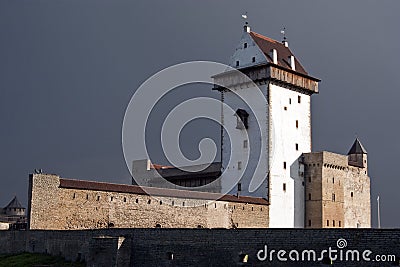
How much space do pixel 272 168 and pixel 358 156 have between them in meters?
11.2

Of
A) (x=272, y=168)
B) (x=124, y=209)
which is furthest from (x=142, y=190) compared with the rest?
(x=272, y=168)

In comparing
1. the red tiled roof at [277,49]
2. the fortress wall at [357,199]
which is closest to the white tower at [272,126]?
the red tiled roof at [277,49]

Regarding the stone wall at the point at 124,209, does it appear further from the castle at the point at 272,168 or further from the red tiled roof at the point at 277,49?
the red tiled roof at the point at 277,49

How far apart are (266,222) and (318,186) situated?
5305 mm

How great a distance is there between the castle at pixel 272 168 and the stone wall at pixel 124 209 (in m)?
0.09

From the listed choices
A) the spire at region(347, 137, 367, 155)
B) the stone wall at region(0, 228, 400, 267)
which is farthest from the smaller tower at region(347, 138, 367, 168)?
the stone wall at region(0, 228, 400, 267)

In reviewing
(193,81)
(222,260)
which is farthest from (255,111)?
(222,260)

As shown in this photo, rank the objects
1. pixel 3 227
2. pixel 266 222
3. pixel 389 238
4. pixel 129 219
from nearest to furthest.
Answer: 1. pixel 389 238
2. pixel 129 219
3. pixel 3 227
4. pixel 266 222

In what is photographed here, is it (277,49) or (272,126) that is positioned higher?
(277,49)

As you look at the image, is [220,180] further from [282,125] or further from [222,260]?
[222,260]

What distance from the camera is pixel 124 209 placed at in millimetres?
35156

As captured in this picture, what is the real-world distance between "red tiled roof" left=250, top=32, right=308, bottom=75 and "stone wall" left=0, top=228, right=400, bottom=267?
22.1 m

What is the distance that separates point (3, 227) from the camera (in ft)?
125

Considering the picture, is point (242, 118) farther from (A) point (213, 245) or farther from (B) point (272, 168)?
(A) point (213, 245)
